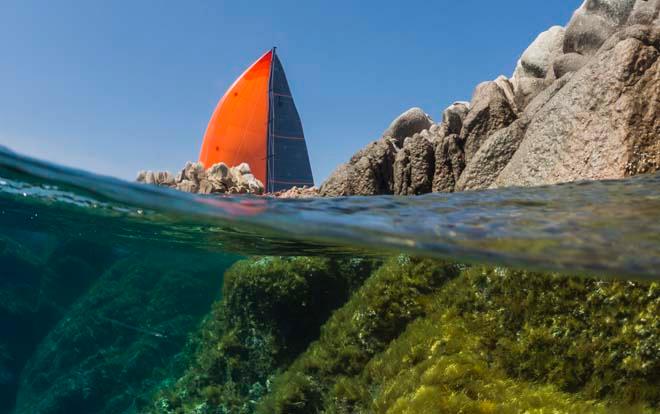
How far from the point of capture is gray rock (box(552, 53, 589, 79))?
15500 mm

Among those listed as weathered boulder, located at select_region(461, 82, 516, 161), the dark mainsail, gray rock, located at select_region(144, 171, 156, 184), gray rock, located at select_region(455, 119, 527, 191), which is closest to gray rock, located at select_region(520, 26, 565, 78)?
weathered boulder, located at select_region(461, 82, 516, 161)

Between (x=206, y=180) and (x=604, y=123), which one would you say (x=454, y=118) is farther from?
(x=206, y=180)

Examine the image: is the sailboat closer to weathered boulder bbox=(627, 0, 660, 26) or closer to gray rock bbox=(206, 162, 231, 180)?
gray rock bbox=(206, 162, 231, 180)

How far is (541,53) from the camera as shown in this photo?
2025 centimetres

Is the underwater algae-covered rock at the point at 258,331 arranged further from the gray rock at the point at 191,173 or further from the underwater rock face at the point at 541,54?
the underwater rock face at the point at 541,54

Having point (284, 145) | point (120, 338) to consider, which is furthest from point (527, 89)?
point (284, 145)

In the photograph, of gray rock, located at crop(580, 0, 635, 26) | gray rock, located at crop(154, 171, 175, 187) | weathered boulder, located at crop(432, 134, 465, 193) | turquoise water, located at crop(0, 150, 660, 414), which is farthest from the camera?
gray rock, located at crop(154, 171, 175, 187)

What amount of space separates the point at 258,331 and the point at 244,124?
109ft

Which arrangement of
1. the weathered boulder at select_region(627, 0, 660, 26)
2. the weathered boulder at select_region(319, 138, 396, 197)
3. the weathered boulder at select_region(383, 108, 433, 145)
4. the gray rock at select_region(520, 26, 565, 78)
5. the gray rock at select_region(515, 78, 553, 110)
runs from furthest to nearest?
the gray rock at select_region(520, 26, 565, 78) < the weathered boulder at select_region(383, 108, 433, 145) < the gray rock at select_region(515, 78, 553, 110) < the weathered boulder at select_region(319, 138, 396, 197) < the weathered boulder at select_region(627, 0, 660, 26)

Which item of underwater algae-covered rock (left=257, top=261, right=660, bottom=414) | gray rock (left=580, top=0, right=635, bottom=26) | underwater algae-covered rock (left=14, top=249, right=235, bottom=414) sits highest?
gray rock (left=580, top=0, right=635, bottom=26)

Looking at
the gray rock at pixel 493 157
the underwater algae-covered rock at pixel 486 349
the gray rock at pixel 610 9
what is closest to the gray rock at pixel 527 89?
the gray rock at pixel 610 9

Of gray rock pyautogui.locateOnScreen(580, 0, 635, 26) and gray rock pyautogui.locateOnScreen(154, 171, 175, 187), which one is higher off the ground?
gray rock pyautogui.locateOnScreen(580, 0, 635, 26)

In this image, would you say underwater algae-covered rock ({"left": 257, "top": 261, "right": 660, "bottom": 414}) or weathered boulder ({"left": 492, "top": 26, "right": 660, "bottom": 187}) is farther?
weathered boulder ({"left": 492, "top": 26, "right": 660, "bottom": 187})

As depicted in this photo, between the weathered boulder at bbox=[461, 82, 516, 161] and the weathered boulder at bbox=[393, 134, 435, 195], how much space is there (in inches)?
43.6
